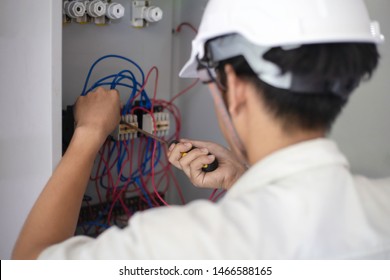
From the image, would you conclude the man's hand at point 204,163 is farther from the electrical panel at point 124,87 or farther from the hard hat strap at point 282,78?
the hard hat strap at point 282,78

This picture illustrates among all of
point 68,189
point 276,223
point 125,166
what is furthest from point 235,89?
point 125,166

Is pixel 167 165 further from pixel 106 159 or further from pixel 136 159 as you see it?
pixel 106 159

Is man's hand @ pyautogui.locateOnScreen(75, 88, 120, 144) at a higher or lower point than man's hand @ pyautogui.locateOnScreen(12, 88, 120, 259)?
higher

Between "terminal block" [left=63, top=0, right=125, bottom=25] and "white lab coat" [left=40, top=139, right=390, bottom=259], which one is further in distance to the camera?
"terminal block" [left=63, top=0, right=125, bottom=25]

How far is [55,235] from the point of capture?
89cm

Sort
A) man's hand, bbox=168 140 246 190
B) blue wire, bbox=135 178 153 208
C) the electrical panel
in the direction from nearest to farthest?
man's hand, bbox=168 140 246 190 < the electrical panel < blue wire, bbox=135 178 153 208

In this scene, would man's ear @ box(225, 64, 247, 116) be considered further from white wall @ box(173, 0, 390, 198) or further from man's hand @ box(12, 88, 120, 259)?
white wall @ box(173, 0, 390, 198)

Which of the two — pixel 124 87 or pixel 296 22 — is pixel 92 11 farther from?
pixel 296 22

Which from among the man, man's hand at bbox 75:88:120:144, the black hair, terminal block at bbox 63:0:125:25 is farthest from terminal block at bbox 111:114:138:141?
the black hair

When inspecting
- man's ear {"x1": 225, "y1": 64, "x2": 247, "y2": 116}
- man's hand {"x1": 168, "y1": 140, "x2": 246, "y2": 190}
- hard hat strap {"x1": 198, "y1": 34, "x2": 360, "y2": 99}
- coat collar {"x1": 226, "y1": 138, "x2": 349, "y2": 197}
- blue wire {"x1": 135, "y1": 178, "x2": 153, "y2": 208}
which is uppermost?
hard hat strap {"x1": 198, "y1": 34, "x2": 360, "y2": 99}

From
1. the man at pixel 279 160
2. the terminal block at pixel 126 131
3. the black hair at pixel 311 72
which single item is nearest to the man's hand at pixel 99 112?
the terminal block at pixel 126 131

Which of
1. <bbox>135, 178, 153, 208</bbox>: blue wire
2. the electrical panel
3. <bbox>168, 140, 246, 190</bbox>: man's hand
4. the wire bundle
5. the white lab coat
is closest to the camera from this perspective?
the white lab coat

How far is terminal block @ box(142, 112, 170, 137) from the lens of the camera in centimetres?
149
